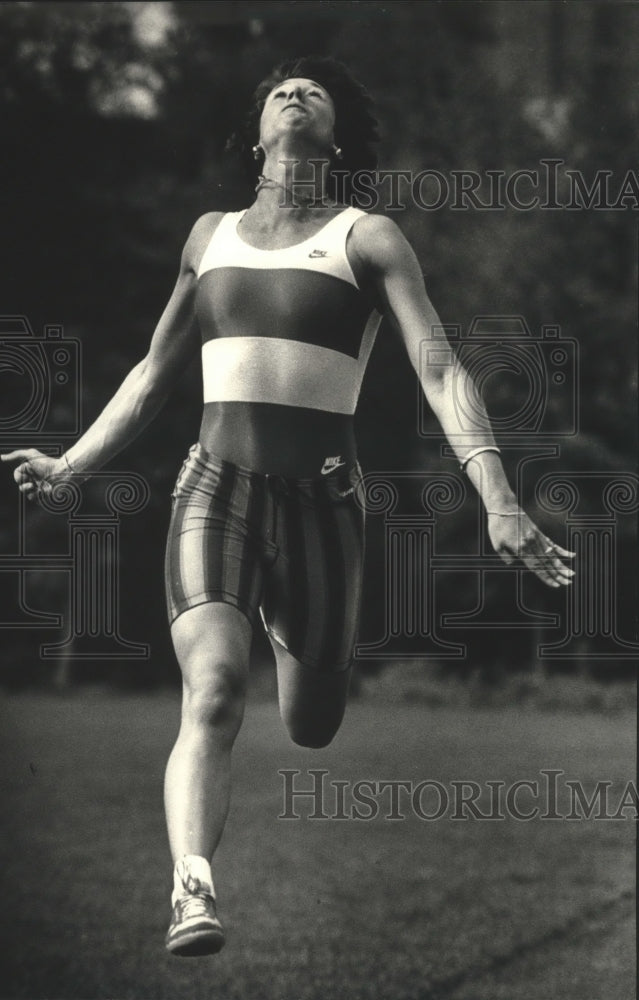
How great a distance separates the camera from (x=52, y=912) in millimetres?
5059

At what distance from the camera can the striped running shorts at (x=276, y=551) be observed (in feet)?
12.4

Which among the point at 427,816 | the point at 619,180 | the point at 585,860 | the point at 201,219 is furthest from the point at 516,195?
the point at 585,860

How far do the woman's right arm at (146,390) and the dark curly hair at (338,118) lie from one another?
0.31 m

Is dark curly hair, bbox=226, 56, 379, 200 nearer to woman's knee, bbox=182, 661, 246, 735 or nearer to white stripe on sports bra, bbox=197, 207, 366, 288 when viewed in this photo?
white stripe on sports bra, bbox=197, 207, 366, 288

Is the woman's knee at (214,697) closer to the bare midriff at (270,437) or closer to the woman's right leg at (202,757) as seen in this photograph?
the woman's right leg at (202,757)

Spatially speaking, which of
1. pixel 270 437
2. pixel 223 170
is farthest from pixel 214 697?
pixel 223 170

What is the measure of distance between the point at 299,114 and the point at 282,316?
1.87 feet

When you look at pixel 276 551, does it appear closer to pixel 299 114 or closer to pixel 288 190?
pixel 288 190

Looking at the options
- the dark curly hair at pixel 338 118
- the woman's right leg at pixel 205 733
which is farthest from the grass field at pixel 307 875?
the dark curly hair at pixel 338 118

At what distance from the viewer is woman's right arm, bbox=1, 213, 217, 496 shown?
4.08 meters

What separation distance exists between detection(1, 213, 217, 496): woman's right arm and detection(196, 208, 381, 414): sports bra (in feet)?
0.29

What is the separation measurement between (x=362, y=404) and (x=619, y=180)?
1.14m

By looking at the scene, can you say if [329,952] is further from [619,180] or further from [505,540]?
[619,180]

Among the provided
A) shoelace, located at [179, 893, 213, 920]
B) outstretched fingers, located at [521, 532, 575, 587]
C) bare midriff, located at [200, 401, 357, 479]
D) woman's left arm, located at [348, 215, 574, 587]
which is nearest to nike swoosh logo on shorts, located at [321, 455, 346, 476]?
bare midriff, located at [200, 401, 357, 479]
